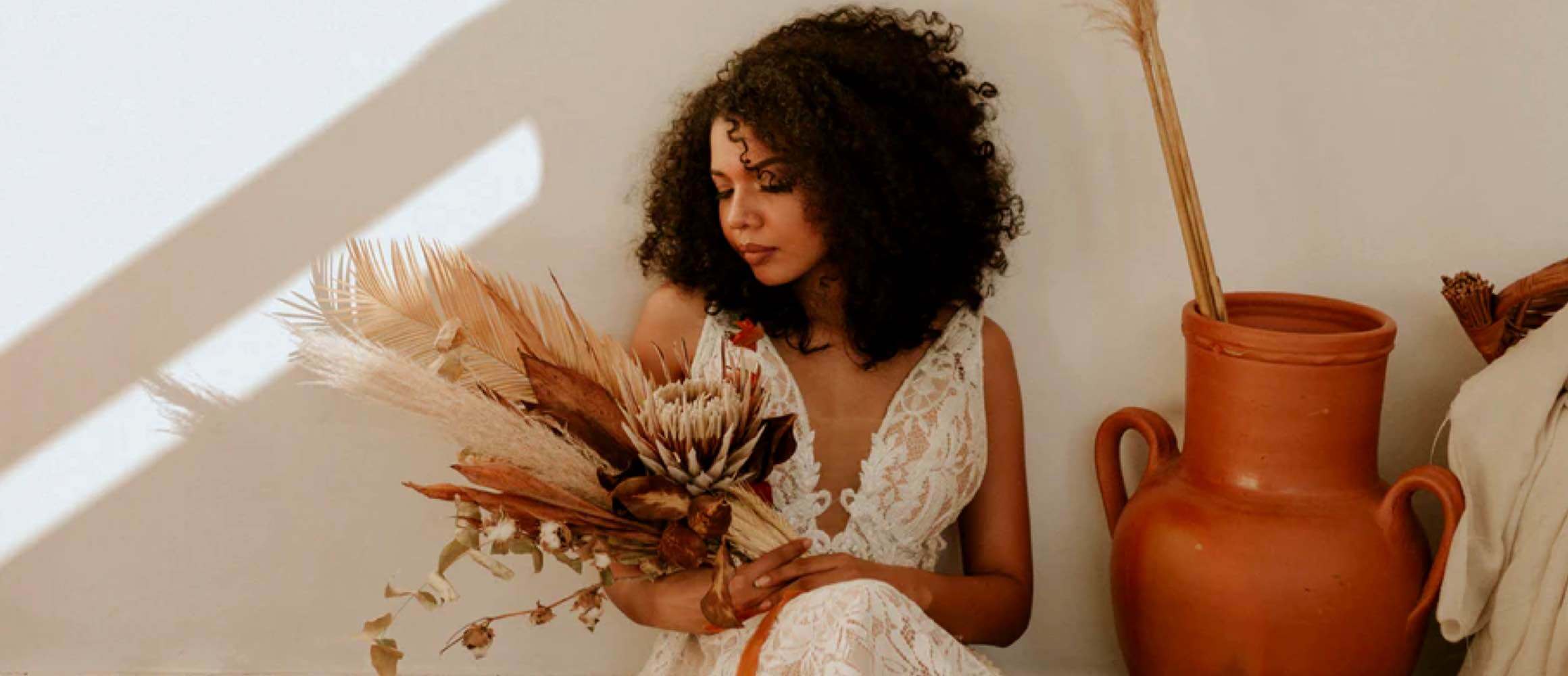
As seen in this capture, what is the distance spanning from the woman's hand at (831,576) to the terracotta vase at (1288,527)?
1.02 feet

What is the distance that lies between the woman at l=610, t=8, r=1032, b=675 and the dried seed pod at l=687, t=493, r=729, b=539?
125 millimetres

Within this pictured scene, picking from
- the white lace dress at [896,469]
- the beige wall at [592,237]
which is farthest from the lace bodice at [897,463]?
the beige wall at [592,237]

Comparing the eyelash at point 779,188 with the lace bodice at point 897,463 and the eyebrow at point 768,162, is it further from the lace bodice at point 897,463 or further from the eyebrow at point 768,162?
the lace bodice at point 897,463

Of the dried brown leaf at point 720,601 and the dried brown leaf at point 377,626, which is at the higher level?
the dried brown leaf at point 377,626

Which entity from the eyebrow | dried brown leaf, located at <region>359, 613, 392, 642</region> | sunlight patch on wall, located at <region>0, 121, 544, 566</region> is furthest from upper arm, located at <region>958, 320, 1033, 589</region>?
dried brown leaf, located at <region>359, 613, 392, 642</region>

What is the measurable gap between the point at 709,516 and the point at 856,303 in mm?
451

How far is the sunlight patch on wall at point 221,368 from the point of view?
6.48ft

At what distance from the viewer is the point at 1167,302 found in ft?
6.63

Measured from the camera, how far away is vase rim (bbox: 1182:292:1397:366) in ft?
5.40

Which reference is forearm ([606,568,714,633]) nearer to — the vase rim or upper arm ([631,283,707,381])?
upper arm ([631,283,707,381])

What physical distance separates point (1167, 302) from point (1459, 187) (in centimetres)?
45

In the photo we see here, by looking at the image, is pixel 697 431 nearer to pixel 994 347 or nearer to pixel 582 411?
pixel 582 411

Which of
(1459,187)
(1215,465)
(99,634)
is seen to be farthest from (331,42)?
(1459,187)

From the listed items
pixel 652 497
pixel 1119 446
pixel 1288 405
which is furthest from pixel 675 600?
pixel 1288 405
